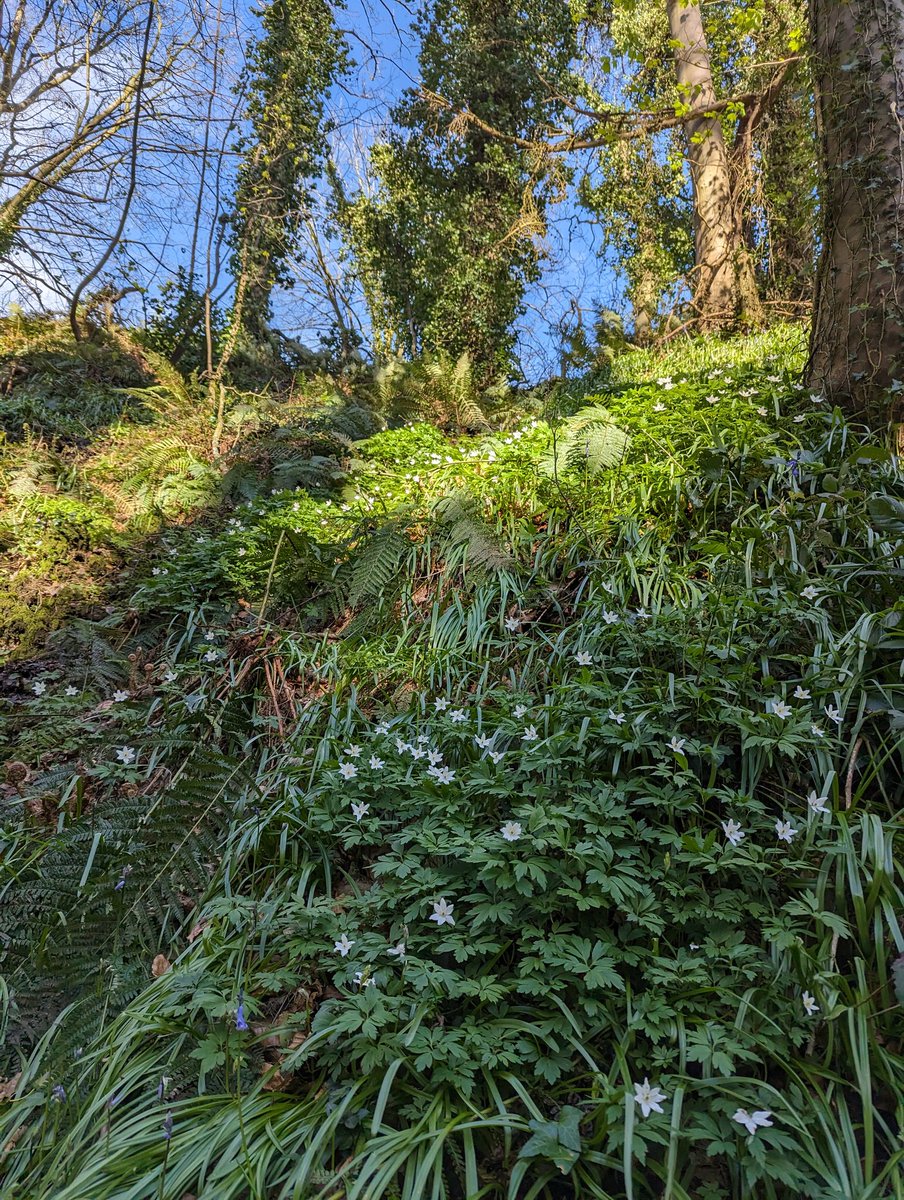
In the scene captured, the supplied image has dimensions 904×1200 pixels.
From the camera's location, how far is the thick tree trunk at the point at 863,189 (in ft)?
10.1

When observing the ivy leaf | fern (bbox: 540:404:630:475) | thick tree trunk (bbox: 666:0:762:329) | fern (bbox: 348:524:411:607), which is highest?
thick tree trunk (bbox: 666:0:762:329)

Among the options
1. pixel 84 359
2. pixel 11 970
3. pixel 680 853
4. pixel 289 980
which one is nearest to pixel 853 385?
pixel 680 853

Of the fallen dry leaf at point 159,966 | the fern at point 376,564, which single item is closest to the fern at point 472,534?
the fern at point 376,564

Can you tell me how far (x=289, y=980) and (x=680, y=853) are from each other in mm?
962

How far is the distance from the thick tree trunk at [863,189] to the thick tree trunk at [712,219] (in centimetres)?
357

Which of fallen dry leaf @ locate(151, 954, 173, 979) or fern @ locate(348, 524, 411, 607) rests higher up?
fern @ locate(348, 524, 411, 607)

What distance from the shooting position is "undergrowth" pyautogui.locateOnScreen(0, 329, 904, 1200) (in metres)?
1.35

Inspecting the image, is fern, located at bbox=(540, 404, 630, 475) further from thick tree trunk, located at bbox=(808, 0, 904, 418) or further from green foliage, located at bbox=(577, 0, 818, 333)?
green foliage, located at bbox=(577, 0, 818, 333)

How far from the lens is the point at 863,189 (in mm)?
3131

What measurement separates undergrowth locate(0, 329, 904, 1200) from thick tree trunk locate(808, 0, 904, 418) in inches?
12.6

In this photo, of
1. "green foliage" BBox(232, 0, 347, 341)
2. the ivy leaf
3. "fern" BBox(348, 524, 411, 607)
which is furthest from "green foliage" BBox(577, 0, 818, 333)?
the ivy leaf

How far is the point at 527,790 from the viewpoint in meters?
1.78

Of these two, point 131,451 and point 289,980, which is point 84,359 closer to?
point 131,451

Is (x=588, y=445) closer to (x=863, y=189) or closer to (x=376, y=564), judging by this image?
(x=376, y=564)
